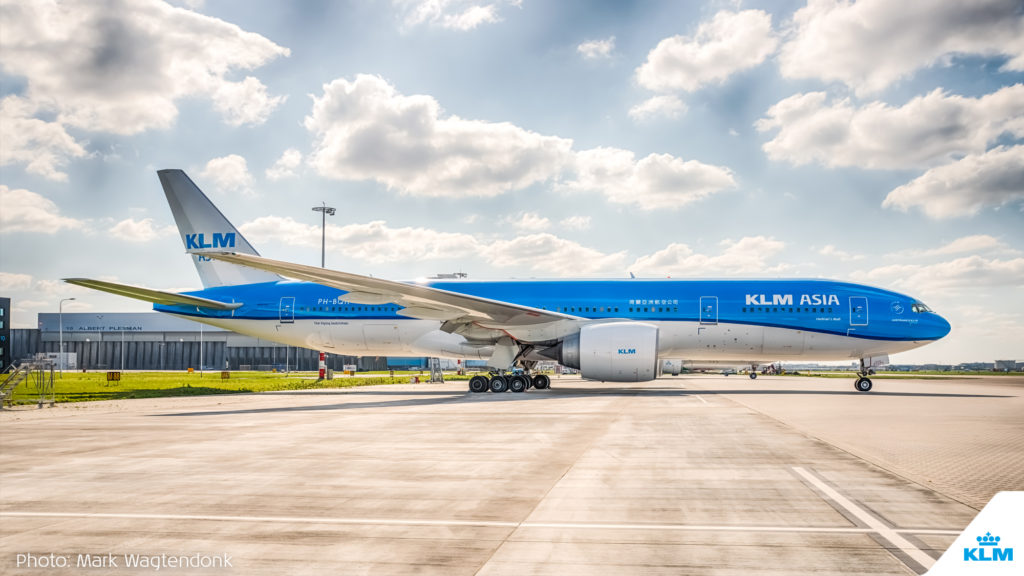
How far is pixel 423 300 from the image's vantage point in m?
21.3

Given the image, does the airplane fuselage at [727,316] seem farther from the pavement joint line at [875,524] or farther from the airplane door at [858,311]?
the pavement joint line at [875,524]

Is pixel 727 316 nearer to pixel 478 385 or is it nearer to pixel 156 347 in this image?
pixel 478 385

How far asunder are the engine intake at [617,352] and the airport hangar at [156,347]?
7350 cm

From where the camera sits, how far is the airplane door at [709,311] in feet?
76.5

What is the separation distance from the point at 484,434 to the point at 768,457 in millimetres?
4575

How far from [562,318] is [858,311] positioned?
10.5m

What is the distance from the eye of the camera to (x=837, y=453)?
867cm

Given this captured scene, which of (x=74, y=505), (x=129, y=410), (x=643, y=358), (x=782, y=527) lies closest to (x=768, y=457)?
(x=782, y=527)

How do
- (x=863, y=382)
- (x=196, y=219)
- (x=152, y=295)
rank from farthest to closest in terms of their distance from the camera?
(x=196, y=219) < (x=863, y=382) < (x=152, y=295)

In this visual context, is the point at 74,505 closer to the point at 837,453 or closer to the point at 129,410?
the point at 837,453

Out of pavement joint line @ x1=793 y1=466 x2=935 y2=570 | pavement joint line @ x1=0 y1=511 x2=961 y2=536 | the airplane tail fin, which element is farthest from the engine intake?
pavement joint line @ x1=0 y1=511 x2=961 y2=536

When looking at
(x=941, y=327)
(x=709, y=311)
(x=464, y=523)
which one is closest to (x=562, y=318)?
(x=709, y=311)

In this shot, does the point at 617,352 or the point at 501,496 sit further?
the point at 617,352

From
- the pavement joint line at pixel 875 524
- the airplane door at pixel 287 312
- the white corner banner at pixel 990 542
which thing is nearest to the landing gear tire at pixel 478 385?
the airplane door at pixel 287 312
